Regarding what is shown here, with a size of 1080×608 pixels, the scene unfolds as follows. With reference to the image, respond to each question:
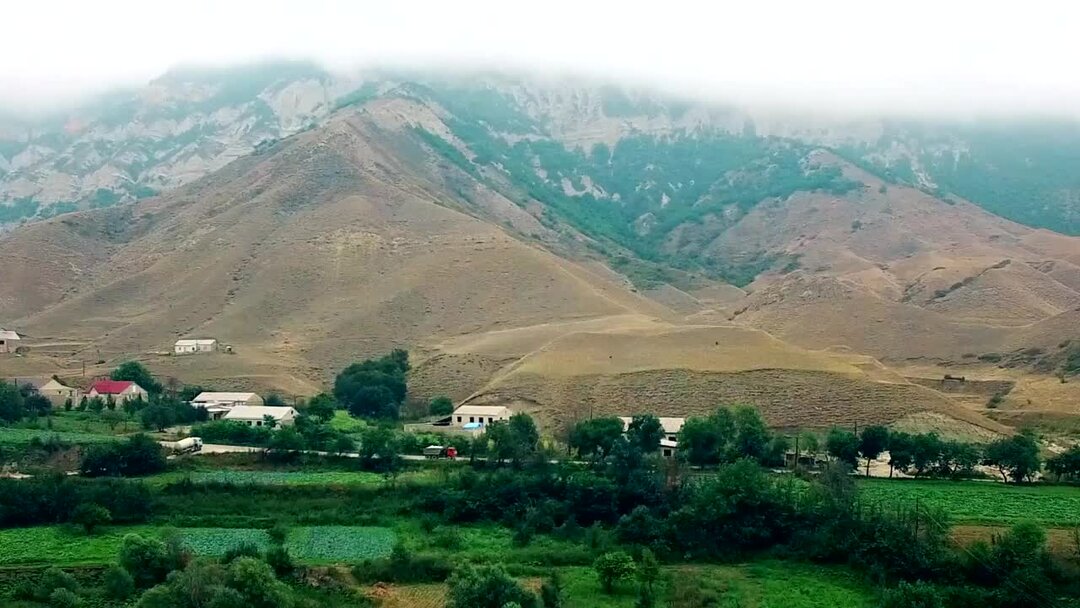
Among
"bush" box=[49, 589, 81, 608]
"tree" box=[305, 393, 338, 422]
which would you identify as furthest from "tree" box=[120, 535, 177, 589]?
"tree" box=[305, 393, 338, 422]

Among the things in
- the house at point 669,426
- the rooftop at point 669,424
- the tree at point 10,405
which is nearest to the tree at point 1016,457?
the house at point 669,426

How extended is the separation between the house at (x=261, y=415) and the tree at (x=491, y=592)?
3517cm

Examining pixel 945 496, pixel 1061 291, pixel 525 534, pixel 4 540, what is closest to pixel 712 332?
pixel 945 496

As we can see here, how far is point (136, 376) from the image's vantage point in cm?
7956

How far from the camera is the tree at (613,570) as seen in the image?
3806cm

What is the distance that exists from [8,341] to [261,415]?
38.8 meters

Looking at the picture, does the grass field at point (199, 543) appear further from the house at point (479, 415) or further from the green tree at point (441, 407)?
the green tree at point (441, 407)

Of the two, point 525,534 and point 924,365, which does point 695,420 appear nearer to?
point 525,534

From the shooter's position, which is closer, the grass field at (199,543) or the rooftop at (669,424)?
the grass field at (199,543)

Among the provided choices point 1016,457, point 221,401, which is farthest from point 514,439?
point 221,401

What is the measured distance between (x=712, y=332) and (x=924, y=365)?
92.9 ft

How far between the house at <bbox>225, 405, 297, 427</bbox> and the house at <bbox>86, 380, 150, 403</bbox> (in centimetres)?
916

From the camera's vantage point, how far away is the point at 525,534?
44219 mm

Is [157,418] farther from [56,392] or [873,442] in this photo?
[873,442]
